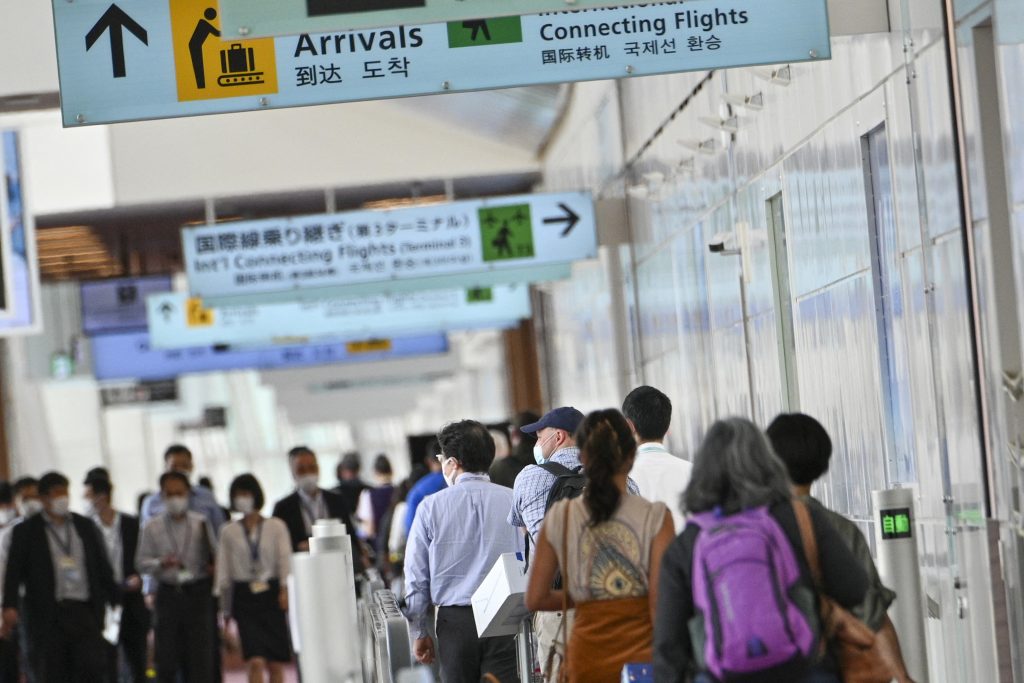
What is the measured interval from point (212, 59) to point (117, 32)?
1.26 ft

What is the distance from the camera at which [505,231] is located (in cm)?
1345

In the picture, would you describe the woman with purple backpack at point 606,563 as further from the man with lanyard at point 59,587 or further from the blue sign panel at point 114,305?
the blue sign panel at point 114,305

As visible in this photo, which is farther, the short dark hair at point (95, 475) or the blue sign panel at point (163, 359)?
the blue sign panel at point (163, 359)

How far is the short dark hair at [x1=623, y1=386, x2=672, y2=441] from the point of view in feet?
19.0

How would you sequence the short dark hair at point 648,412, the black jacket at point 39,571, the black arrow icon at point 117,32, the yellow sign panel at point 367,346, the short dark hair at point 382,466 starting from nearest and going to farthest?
the short dark hair at point 648,412, the black arrow icon at point 117,32, the black jacket at point 39,571, the short dark hair at point 382,466, the yellow sign panel at point 367,346

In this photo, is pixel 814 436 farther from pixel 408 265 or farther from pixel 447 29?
pixel 408 265

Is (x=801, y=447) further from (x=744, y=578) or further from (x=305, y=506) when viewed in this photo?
(x=305, y=506)

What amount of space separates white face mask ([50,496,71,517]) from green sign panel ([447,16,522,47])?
5.78 metres

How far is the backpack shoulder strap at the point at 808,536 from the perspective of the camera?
3736 millimetres

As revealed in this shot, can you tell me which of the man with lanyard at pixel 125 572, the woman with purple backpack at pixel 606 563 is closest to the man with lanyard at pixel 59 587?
the man with lanyard at pixel 125 572

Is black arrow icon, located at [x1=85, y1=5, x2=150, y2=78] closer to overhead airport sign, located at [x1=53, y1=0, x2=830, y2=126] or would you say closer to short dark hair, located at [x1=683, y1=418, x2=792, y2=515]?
overhead airport sign, located at [x1=53, y1=0, x2=830, y2=126]

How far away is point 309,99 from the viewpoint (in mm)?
6457

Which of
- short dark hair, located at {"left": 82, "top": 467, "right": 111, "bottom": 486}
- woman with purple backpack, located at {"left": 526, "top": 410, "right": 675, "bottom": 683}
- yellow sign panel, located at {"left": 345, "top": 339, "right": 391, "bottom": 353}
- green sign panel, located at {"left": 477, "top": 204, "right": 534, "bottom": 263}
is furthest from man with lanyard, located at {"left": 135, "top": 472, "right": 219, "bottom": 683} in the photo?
yellow sign panel, located at {"left": 345, "top": 339, "right": 391, "bottom": 353}

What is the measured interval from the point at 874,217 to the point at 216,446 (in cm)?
4340
